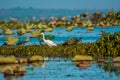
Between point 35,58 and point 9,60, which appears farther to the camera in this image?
point 35,58

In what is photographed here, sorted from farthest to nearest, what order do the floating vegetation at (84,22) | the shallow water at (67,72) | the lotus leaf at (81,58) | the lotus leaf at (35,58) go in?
the floating vegetation at (84,22) → the lotus leaf at (35,58) → the lotus leaf at (81,58) → the shallow water at (67,72)

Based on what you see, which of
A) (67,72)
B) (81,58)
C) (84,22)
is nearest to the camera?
(67,72)

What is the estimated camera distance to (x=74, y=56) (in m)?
28.8

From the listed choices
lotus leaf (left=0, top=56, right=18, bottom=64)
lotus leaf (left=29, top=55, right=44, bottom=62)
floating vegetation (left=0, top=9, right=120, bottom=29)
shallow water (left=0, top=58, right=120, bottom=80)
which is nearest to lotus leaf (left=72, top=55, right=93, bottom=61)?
shallow water (left=0, top=58, right=120, bottom=80)

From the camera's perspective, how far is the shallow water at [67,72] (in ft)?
73.4

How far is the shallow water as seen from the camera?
22359 millimetres

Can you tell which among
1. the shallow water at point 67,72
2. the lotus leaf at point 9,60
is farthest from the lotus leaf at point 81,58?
the lotus leaf at point 9,60

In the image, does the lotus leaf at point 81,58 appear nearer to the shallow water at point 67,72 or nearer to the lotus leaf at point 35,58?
the shallow water at point 67,72

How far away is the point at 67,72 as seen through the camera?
2388 cm

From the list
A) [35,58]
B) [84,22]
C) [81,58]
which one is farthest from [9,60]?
[84,22]

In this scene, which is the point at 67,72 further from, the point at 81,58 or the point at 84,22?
the point at 84,22

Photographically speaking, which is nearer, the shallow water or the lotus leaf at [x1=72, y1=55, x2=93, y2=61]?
the shallow water

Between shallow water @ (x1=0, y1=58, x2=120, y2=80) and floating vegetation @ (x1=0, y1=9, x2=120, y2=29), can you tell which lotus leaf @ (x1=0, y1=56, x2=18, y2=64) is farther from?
floating vegetation @ (x1=0, y1=9, x2=120, y2=29)

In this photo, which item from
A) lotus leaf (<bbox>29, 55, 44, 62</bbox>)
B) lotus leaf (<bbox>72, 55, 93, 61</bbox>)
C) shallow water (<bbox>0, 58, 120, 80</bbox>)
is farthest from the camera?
lotus leaf (<bbox>29, 55, 44, 62</bbox>)
